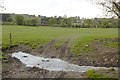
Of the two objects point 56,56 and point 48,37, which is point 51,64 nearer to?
point 56,56

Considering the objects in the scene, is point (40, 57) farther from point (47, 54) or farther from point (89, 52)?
point (89, 52)

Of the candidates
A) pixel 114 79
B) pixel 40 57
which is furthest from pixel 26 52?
pixel 114 79

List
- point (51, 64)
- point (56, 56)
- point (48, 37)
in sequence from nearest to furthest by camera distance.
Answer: point (51, 64)
point (56, 56)
point (48, 37)

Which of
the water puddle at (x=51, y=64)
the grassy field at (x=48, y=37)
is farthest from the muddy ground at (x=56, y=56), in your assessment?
the grassy field at (x=48, y=37)

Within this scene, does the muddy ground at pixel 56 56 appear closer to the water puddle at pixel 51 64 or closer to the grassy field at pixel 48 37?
the water puddle at pixel 51 64

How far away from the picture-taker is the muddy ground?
693 inches

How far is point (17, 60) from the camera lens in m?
23.5

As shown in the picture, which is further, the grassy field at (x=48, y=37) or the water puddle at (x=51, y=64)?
the grassy field at (x=48, y=37)

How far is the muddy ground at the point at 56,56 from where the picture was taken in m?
17.6

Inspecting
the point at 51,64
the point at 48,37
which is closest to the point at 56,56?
the point at 51,64

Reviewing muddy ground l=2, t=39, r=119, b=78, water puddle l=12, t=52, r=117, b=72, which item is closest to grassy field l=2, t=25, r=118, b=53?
muddy ground l=2, t=39, r=119, b=78

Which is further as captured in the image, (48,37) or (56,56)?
(48,37)

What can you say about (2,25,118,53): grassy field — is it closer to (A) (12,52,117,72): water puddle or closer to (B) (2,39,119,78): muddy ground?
(B) (2,39,119,78): muddy ground

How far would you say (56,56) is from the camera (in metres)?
25.9
